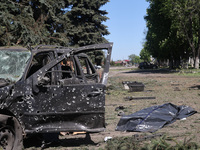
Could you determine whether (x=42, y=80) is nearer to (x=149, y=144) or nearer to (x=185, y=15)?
(x=149, y=144)

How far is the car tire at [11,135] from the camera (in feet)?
15.0

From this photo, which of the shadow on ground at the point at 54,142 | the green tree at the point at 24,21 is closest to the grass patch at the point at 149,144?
the shadow on ground at the point at 54,142

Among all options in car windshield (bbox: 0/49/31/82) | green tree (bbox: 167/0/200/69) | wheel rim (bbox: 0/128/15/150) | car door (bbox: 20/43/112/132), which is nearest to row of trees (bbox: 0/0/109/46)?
car windshield (bbox: 0/49/31/82)

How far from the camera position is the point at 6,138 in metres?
4.64

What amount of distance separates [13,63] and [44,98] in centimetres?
109

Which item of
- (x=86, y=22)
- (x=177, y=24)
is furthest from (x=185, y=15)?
(x=86, y=22)

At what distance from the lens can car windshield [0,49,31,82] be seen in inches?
203

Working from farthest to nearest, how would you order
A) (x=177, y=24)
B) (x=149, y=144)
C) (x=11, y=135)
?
(x=177, y=24) < (x=149, y=144) < (x=11, y=135)

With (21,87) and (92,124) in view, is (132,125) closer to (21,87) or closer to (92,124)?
(92,124)

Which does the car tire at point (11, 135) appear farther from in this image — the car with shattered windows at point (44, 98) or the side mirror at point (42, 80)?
the side mirror at point (42, 80)

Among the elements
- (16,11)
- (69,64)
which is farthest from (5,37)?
(69,64)

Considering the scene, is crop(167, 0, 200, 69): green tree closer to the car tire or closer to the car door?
the car door

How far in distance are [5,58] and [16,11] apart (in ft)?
56.8

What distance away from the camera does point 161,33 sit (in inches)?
1815
